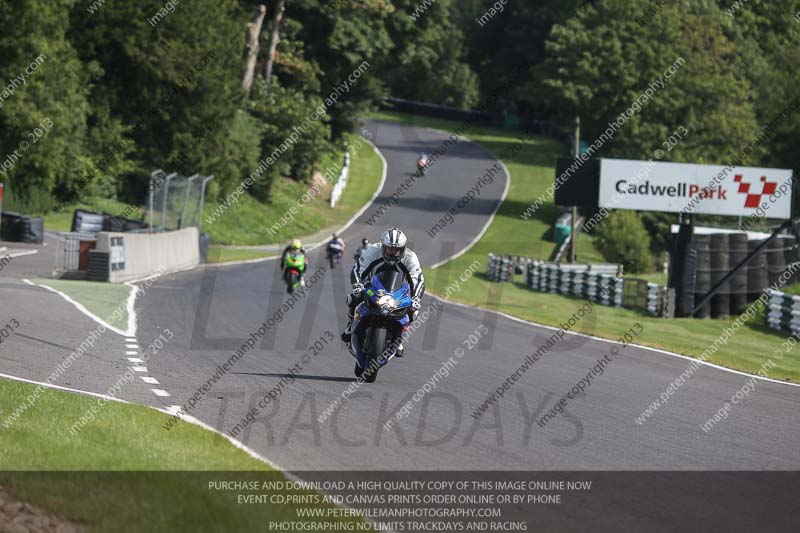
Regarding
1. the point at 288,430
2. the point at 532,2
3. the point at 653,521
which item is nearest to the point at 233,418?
the point at 288,430

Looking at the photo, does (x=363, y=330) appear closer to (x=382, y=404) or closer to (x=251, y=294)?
(x=382, y=404)

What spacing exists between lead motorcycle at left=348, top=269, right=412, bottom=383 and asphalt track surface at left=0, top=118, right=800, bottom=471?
330 mm

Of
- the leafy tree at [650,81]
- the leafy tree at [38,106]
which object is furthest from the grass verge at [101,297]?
the leafy tree at [650,81]

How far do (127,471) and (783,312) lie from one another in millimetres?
21886

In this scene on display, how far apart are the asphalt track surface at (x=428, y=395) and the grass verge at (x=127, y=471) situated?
2.14 feet

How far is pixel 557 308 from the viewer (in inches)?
1237

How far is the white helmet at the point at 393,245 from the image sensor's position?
12695 millimetres

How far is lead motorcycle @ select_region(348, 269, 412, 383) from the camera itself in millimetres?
12750

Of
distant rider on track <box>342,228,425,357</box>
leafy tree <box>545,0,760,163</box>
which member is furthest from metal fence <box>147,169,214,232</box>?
Answer: leafy tree <box>545,0,760,163</box>

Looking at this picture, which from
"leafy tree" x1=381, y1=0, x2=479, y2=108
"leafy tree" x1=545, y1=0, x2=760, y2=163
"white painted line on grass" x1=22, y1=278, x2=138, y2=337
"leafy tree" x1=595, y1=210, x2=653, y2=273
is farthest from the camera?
"leafy tree" x1=381, y1=0, x2=479, y2=108

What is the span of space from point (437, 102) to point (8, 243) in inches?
3052

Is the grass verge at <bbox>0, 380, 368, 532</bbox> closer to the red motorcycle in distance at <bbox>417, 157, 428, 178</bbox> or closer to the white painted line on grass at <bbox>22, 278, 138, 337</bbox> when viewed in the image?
the white painted line on grass at <bbox>22, 278, 138, 337</bbox>

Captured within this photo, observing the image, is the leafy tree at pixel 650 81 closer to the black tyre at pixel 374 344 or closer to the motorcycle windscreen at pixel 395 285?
the motorcycle windscreen at pixel 395 285

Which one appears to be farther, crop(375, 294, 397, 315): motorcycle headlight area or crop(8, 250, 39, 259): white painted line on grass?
crop(8, 250, 39, 259): white painted line on grass
